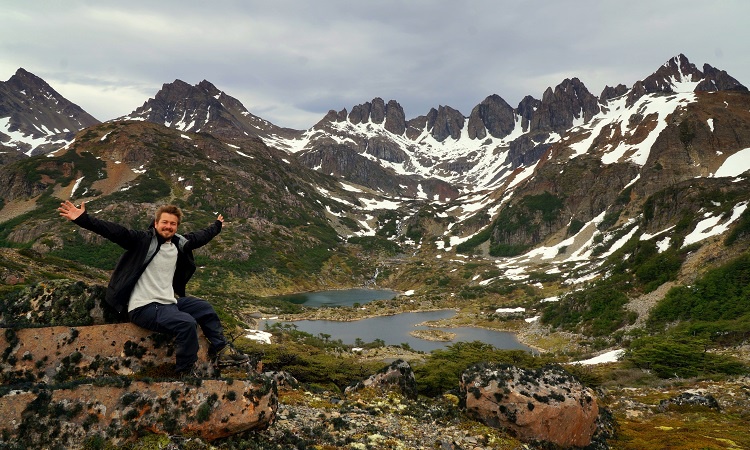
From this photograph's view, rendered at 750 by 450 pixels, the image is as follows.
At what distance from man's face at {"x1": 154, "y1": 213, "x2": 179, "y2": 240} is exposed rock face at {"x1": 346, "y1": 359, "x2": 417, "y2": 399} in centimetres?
1408

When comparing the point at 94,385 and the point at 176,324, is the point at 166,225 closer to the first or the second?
the point at 176,324

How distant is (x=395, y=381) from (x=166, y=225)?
48.5 feet

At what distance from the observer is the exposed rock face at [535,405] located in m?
14.1

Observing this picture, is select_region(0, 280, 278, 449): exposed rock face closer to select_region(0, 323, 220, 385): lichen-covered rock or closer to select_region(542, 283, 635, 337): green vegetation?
select_region(0, 323, 220, 385): lichen-covered rock

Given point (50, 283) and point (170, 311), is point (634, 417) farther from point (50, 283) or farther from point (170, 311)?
point (50, 283)

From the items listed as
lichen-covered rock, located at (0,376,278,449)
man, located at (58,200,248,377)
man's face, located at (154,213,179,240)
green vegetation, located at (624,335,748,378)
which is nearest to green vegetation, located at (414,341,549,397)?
green vegetation, located at (624,335,748,378)

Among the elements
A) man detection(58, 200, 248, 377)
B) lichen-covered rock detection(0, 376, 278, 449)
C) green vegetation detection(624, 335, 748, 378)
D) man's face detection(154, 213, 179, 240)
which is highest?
man's face detection(154, 213, 179, 240)

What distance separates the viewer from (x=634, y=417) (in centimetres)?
2095

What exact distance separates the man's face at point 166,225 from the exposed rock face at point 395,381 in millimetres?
14078

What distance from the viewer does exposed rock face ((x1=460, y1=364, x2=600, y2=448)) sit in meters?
14.1

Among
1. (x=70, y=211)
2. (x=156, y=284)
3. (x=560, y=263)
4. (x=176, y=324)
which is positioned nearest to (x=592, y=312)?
(x=560, y=263)

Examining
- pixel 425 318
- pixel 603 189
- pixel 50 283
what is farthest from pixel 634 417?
pixel 603 189

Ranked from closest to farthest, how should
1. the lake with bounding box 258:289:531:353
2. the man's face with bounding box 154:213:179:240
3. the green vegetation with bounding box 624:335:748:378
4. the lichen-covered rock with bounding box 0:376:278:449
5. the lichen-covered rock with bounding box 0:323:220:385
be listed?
the lichen-covered rock with bounding box 0:376:278:449, the lichen-covered rock with bounding box 0:323:220:385, the man's face with bounding box 154:213:179:240, the green vegetation with bounding box 624:335:748:378, the lake with bounding box 258:289:531:353

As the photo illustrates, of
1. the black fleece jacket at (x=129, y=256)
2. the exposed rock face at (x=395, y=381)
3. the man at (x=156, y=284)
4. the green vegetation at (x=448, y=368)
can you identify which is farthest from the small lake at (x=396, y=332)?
the black fleece jacket at (x=129, y=256)
